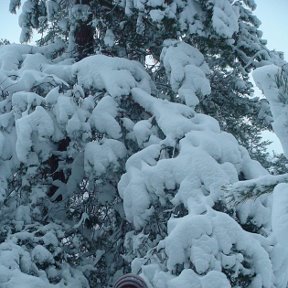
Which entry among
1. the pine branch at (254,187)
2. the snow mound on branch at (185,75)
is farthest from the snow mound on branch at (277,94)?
the snow mound on branch at (185,75)

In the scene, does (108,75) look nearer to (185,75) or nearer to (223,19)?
(185,75)

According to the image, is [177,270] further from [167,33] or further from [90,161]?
[167,33]

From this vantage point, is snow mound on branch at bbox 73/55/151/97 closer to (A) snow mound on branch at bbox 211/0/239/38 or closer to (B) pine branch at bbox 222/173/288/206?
(A) snow mound on branch at bbox 211/0/239/38

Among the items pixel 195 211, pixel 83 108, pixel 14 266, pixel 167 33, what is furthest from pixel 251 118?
pixel 14 266

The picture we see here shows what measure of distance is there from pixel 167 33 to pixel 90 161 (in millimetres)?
2484

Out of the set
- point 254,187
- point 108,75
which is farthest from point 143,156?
point 254,187

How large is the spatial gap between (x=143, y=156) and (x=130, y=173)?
0.26 m

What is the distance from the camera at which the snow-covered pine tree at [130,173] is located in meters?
3.43

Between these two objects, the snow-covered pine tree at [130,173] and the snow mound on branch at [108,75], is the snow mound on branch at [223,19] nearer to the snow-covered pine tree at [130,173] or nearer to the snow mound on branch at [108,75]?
the snow-covered pine tree at [130,173]

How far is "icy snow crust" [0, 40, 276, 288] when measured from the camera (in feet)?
11.1

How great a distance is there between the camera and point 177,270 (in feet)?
11.3

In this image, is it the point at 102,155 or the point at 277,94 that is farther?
the point at 102,155

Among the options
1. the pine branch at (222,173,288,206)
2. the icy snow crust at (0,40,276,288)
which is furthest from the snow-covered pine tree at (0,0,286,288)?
the pine branch at (222,173,288,206)

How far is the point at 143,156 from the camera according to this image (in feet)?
14.8
